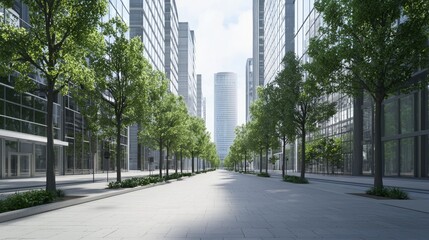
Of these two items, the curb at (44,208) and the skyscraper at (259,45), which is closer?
the curb at (44,208)

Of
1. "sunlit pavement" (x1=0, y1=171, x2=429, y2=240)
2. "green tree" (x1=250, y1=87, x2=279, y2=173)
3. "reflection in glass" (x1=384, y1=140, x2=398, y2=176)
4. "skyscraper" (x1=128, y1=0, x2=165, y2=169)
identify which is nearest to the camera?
"sunlit pavement" (x1=0, y1=171, x2=429, y2=240)

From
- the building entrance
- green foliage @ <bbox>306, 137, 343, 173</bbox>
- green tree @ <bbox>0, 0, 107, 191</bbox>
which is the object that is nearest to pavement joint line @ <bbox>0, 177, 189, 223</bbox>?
green tree @ <bbox>0, 0, 107, 191</bbox>

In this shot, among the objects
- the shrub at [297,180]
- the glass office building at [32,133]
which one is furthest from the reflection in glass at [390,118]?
the glass office building at [32,133]

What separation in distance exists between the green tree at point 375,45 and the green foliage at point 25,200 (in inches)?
497

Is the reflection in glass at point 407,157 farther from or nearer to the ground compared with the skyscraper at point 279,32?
nearer to the ground

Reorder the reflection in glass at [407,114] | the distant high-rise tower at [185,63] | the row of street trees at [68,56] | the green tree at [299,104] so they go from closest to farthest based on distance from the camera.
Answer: the row of street trees at [68,56]
the green tree at [299,104]
the reflection in glass at [407,114]
the distant high-rise tower at [185,63]

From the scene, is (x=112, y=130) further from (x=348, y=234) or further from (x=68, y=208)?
(x=348, y=234)

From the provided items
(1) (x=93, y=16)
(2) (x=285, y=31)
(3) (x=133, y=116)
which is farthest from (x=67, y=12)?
(2) (x=285, y=31)

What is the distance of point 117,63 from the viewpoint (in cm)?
2305

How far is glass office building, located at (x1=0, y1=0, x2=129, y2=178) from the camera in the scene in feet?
112

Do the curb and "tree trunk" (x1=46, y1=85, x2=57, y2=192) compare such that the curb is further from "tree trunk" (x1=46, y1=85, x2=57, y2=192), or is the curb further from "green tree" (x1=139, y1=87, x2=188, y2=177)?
"green tree" (x1=139, y1=87, x2=188, y2=177)

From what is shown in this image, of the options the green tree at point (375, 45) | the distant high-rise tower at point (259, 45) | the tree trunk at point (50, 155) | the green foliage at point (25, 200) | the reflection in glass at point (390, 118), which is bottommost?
the green foliage at point (25, 200)

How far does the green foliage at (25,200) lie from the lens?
443 inches

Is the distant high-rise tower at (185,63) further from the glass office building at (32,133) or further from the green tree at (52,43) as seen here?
the green tree at (52,43)
